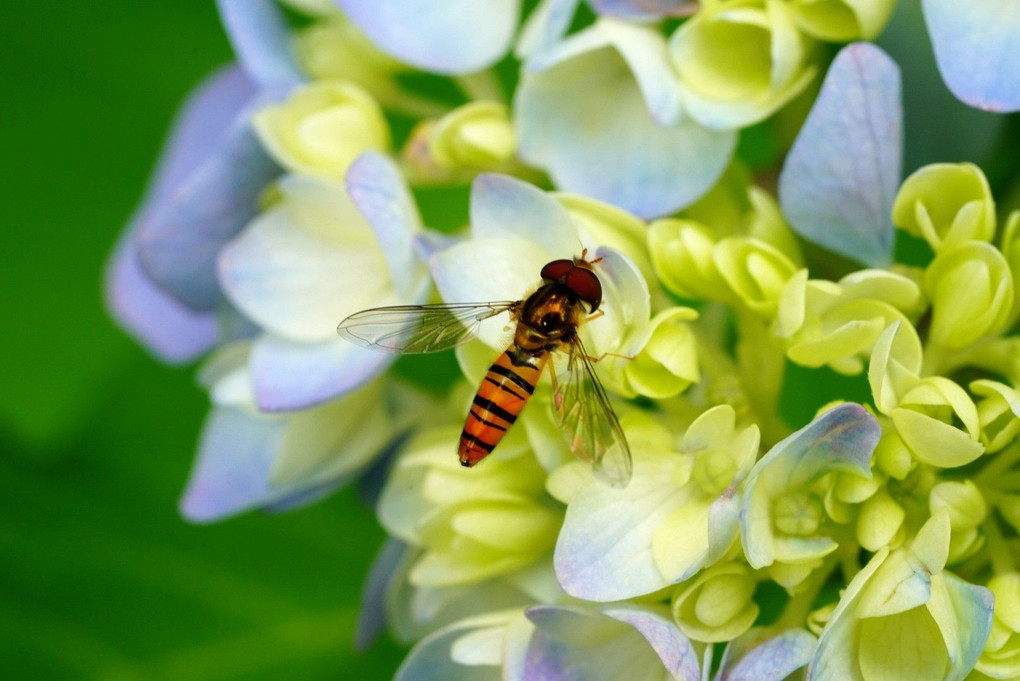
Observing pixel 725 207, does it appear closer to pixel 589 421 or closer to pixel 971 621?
pixel 589 421

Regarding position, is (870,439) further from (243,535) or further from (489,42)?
(243,535)

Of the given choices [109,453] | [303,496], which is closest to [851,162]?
[303,496]

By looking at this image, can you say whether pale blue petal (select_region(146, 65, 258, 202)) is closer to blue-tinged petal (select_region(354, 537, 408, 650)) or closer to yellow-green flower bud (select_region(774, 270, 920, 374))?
blue-tinged petal (select_region(354, 537, 408, 650))

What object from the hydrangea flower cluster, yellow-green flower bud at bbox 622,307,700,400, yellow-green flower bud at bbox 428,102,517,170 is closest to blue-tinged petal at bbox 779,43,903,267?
the hydrangea flower cluster

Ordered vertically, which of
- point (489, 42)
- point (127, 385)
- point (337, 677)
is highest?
point (489, 42)

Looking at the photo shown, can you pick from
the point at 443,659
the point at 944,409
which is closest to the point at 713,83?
the point at 944,409

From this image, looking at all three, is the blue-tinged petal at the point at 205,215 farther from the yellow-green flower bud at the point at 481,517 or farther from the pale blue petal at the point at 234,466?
the yellow-green flower bud at the point at 481,517

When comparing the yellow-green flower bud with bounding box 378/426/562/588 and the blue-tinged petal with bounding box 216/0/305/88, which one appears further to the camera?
the blue-tinged petal with bounding box 216/0/305/88
